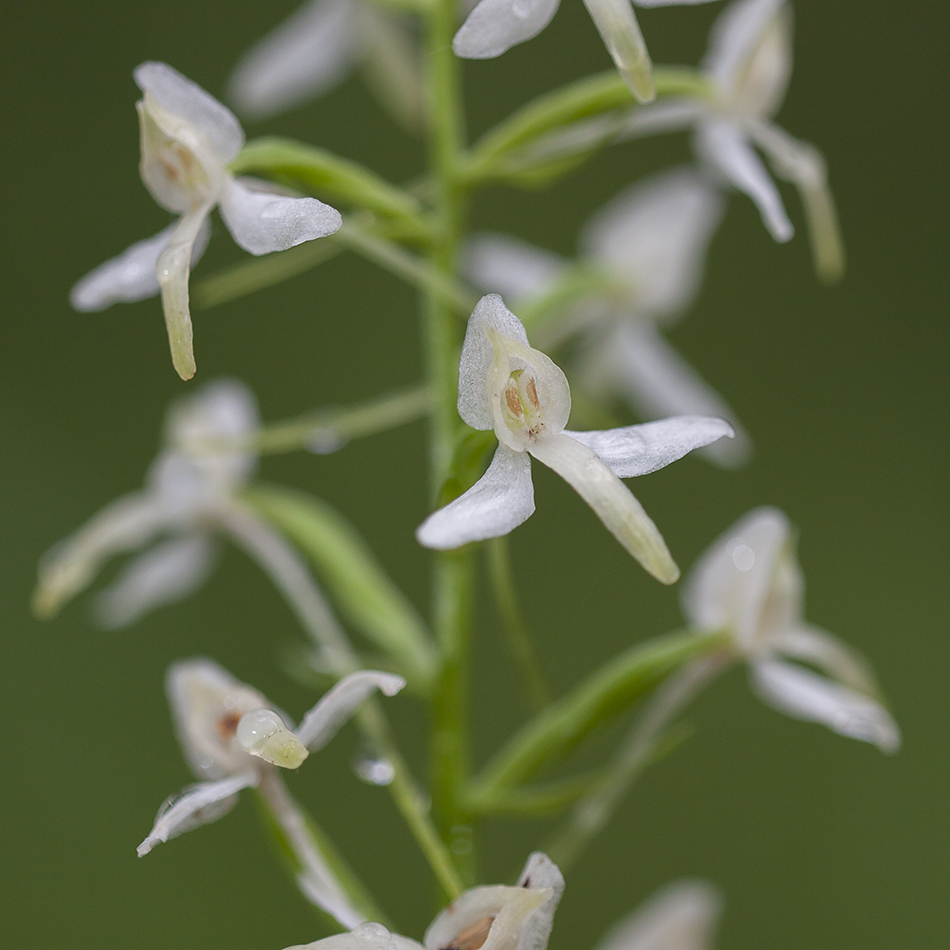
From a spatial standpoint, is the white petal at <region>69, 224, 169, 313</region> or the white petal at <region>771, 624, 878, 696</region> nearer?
the white petal at <region>69, 224, 169, 313</region>

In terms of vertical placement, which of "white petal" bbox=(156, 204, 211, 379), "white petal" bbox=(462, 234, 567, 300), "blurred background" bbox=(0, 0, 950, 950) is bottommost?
"blurred background" bbox=(0, 0, 950, 950)

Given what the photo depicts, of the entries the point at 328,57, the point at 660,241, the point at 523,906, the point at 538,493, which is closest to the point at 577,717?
the point at 523,906

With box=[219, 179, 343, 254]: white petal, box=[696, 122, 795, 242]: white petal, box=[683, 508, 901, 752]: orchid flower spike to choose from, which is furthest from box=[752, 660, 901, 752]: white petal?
box=[219, 179, 343, 254]: white petal

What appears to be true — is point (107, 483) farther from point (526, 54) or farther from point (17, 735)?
point (526, 54)

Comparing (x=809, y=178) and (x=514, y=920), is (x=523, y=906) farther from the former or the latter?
(x=809, y=178)

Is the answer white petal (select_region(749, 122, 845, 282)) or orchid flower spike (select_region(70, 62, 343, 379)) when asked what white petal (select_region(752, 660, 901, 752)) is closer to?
white petal (select_region(749, 122, 845, 282))

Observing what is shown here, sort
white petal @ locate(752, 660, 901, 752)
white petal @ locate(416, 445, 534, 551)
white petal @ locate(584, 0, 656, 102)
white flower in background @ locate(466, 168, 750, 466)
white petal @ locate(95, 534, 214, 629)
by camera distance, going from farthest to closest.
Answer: white flower in background @ locate(466, 168, 750, 466) < white petal @ locate(95, 534, 214, 629) < white petal @ locate(752, 660, 901, 752) < white petal @ locate(584, 0, 656, 102) < white petal @ locate(416, 445, 534, 551)

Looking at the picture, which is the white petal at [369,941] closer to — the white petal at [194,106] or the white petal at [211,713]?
the white petal at [211,713]

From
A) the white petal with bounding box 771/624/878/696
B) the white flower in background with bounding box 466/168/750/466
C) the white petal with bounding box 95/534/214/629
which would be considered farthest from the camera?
the white flower in background with bounding box 466/168/750/466
